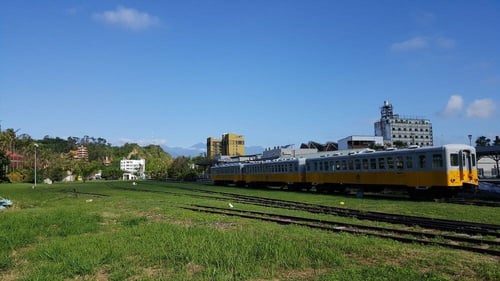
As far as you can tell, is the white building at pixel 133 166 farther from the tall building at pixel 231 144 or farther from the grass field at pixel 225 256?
the grass field at pixel 225 256

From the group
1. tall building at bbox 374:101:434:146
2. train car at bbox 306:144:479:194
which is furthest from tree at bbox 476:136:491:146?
train car at bbox 306:144:479:194

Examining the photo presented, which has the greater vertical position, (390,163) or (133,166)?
(133,166)

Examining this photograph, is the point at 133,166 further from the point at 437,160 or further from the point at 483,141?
the point at 437,160

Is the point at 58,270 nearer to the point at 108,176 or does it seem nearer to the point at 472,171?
the point at 472,171

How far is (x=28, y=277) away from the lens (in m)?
8.77

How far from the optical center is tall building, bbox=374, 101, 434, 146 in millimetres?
160000

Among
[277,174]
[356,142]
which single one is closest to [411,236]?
[277,174]

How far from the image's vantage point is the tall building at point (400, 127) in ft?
525

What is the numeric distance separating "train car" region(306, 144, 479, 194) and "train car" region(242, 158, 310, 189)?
20.7 feet

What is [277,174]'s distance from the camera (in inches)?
1842

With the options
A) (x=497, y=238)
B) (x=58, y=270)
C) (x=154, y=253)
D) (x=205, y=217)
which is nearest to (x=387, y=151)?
(x=205, y=217)

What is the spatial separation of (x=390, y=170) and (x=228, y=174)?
36013 millimetres

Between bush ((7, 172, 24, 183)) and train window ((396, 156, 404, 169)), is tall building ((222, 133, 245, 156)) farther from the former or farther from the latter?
train window ((396, 156, 404, 169))

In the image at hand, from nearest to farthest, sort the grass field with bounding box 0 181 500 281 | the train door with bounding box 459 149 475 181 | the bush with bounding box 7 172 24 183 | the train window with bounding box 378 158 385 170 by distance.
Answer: the grass field with bounding box 0 181 500 281
the train door with bounding box 459 149 475 181
the train window with bounding box 378 158 385 170
the bush with bounding box 7 172 24 183
